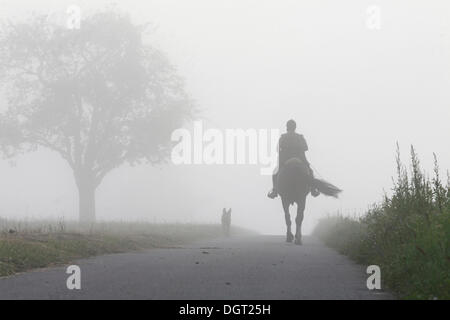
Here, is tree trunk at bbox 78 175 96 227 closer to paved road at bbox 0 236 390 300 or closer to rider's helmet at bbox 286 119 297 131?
rider's helmet at bbox 286 119 297 131

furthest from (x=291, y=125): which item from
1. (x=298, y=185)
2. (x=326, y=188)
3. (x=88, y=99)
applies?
(x=88, y=99)

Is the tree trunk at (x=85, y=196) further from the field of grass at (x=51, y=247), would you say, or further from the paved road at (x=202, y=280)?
Result: the paved road at (x=202, y=280)

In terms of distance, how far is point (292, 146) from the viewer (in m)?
14.8

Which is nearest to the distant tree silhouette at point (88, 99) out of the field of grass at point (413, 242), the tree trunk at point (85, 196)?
the tree trunk at point (85, 196)

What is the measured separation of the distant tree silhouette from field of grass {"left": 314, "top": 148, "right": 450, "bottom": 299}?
78.9 ft

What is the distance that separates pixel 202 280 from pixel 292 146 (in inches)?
332

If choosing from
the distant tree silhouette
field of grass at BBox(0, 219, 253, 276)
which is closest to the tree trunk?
the distant tree silhouette

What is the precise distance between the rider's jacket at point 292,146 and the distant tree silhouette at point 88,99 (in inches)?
766

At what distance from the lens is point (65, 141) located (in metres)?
32.9

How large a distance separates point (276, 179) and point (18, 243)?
7.29m

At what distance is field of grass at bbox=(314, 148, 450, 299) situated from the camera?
5570 mm

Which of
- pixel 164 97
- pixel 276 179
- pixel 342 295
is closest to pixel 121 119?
pixel 164 97

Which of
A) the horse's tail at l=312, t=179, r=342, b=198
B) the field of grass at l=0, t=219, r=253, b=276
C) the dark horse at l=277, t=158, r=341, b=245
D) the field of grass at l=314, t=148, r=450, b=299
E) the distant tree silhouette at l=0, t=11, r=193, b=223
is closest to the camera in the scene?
the field of grass at l=314, t=148, r=450, b=299

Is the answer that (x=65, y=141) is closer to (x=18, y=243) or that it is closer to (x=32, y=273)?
(x=18, y=243)
